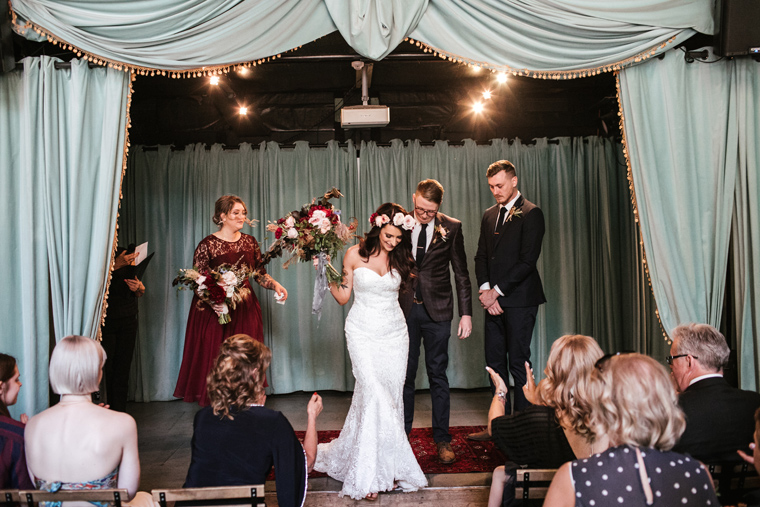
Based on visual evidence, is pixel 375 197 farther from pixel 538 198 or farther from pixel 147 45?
pixel 147 45

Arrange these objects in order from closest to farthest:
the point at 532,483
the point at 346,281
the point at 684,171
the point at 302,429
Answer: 1. the point at 532,483
2. the point at 684,171
3. the point at 346,281
4. the point at 302,429

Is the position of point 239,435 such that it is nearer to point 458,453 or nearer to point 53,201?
point 53,201

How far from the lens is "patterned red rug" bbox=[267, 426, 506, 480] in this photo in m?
4.39

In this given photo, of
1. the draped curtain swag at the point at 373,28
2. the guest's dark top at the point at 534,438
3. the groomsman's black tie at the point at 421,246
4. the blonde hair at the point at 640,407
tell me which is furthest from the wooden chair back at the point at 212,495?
the draped curtain swag at the point at 373,28

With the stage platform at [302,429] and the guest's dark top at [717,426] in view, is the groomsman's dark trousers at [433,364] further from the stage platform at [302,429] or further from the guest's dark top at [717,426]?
the guest's dark top at [717,426]

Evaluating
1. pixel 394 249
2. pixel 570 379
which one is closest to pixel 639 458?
pixel 570 379

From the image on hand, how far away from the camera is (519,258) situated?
4.71 metres

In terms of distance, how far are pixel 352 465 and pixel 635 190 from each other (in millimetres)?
2573

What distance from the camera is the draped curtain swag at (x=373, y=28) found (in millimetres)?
3639

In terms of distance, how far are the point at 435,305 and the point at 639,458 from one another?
8.82 feet

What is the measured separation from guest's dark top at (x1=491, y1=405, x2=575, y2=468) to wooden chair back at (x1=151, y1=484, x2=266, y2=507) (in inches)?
45.0

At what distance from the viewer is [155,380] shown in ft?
22.7

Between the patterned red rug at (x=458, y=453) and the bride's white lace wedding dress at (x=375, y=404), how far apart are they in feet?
1.14

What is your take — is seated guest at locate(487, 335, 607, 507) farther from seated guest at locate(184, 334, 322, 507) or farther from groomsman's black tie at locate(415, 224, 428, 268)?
groomsman's black tie at locate(415, 224, 428, 268)
